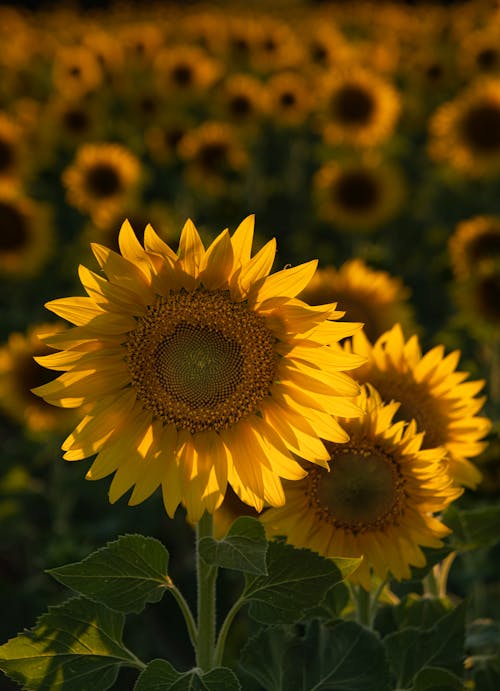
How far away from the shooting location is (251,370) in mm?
1613

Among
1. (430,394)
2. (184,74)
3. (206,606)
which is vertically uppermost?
(184,74)

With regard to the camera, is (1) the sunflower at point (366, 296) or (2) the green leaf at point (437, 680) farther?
(1) the sunflower at point (366, 296)

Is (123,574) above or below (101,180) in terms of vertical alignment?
below

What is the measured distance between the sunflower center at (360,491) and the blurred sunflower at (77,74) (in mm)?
6331

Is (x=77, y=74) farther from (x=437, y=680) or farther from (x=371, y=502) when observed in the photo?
(x=437, y=680)

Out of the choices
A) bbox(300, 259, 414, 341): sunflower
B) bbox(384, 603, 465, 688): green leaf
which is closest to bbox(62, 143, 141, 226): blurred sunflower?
bbox(300, 259, 414, 341): sunflower

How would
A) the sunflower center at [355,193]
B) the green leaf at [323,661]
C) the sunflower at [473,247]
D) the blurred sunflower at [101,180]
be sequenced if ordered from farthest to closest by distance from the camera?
the blurred sunflower at [101,180], the sunflower center at [355,193], the sunflower at [473,247], the green leaf at [323,661]

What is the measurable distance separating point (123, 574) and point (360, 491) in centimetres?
48

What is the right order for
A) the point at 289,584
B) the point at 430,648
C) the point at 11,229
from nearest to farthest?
the point at 289,584 < the point at 430,648 < the point at 11,229

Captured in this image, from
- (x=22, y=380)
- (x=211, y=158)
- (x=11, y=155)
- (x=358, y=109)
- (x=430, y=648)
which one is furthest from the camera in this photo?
(x=358, y=109)

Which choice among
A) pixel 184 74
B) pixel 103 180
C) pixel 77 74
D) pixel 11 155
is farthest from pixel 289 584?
pixel 77 74

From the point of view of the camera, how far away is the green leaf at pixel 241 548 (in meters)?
1.34

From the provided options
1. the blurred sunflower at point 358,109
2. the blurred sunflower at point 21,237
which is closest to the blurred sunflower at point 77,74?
the blurred sunflower at point 21,237

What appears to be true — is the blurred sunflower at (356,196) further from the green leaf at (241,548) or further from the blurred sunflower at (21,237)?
the green leaf at (241,548)
